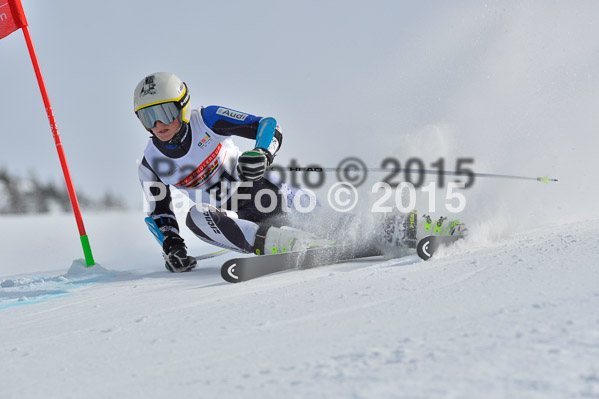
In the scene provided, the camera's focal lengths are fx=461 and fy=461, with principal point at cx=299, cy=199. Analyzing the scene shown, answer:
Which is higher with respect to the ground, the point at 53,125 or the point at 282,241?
the point at 53,125

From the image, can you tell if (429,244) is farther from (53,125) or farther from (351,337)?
(53,125)

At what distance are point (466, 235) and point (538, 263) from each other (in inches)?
41.8

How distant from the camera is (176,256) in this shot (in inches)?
153

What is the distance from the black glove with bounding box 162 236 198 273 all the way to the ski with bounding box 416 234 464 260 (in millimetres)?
2118

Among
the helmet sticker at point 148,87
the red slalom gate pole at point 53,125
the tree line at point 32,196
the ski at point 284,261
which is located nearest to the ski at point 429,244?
the ski at point 284,261

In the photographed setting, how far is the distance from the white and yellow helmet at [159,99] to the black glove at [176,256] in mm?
1010

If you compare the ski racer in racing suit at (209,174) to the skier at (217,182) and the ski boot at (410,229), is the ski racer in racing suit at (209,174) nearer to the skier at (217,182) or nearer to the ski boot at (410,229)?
the skier at (217,182)

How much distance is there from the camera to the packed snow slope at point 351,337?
3.10ft

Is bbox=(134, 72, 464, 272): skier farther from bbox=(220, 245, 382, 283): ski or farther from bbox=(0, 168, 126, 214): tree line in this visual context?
bbox=(0, 168, 126, 214): tree line

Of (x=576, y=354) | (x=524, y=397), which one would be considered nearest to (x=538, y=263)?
(x=576, y=354)

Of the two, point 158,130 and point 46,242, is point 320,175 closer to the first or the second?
point 158,130

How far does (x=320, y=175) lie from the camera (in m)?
4.54

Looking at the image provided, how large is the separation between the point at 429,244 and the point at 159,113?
216 cm

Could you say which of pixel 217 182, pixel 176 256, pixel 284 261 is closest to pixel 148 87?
pixel 217 182
